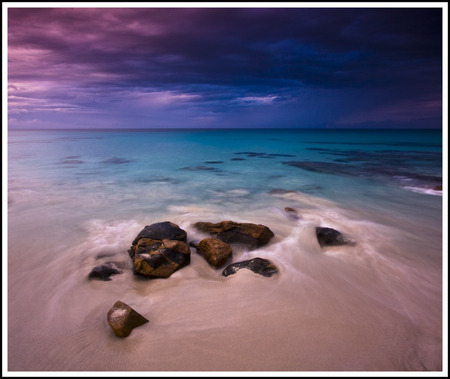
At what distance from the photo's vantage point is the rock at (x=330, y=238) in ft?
19.4

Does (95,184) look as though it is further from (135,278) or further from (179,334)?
(179,334)

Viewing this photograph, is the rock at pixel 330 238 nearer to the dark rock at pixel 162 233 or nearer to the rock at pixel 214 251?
the rock at pixel 214 251

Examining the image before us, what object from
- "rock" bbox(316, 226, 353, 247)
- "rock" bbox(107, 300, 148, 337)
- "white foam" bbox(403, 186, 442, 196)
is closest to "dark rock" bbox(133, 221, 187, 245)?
"rock" bbox(107, 300, 148, 337)

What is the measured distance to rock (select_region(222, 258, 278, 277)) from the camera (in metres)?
4.56

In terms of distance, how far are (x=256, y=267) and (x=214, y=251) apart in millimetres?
921

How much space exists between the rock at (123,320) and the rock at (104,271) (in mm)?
1203

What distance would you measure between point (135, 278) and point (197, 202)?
5397 mm

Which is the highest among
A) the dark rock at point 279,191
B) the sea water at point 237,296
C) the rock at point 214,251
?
the rock at point 214,251

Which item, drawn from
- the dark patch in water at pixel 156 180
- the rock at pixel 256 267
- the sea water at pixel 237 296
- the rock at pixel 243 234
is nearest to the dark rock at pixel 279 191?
the sea water at pixel 237 296

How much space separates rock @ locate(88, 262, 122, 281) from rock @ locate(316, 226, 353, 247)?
4635 mm

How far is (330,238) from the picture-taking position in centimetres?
602

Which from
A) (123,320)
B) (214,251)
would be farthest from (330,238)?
(123,320)

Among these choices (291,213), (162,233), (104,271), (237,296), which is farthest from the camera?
(291,213)

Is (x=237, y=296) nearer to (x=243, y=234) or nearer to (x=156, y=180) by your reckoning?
(x=243, y=234)
